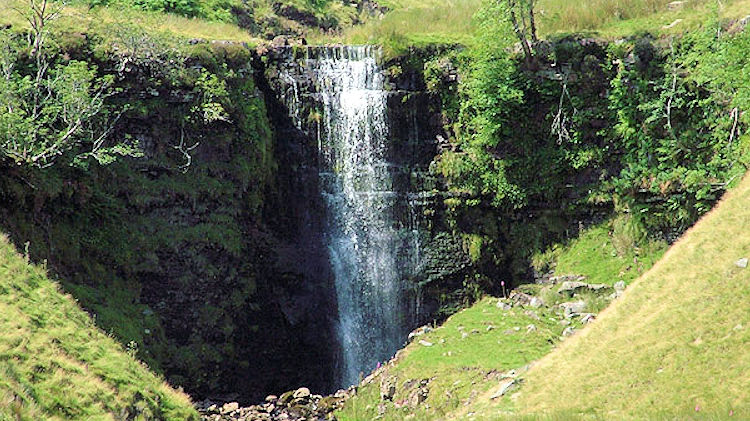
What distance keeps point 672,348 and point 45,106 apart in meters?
18.3

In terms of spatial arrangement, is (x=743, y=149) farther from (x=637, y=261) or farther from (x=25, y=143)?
(x=25, y=143)

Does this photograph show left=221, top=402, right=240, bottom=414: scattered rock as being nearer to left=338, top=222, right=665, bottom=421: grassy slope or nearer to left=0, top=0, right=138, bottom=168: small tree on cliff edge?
left=338, top=222, right=665, bottom=421: grassy slope

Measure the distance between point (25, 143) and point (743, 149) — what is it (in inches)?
867

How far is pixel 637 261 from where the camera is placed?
840 inches

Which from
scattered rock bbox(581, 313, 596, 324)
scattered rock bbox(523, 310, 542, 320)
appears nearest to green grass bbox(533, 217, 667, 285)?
scattered rock bbox(581, 313, 596, 324)

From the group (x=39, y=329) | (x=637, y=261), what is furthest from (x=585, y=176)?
(x=39, y=329)

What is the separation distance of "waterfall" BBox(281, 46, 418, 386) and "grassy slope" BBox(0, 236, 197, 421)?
926 cm

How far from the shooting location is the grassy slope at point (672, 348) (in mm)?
11320

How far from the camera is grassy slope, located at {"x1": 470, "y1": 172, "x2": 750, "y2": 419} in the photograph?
37.1 feet

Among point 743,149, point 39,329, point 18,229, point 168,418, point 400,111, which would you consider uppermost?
point 400,111

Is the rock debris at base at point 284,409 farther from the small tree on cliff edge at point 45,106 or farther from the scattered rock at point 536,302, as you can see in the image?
the small tree on cliff edge at point 45,106

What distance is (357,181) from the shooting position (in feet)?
78.4

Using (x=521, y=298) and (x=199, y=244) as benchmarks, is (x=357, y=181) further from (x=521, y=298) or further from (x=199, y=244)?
(x=521, y=298)

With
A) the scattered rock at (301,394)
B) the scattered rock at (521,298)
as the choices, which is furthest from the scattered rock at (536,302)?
the scattered rock at (301,394)
